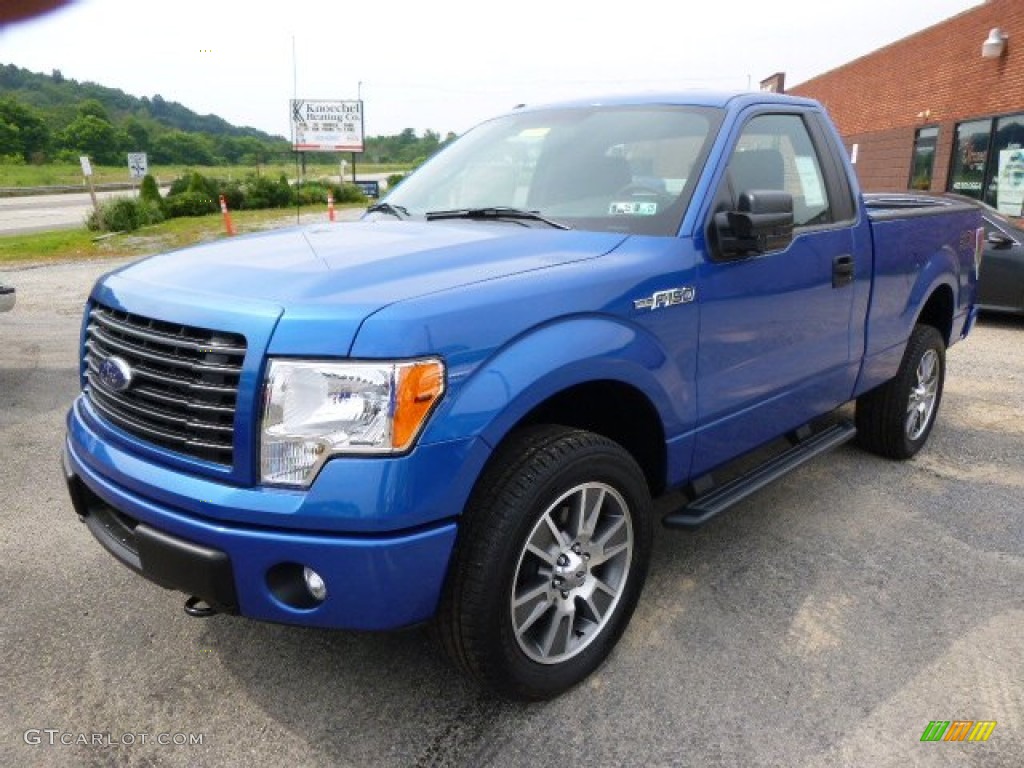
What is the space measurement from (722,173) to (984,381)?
4.82 meters

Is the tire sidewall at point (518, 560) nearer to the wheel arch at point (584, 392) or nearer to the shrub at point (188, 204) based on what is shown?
the wheel arch at point (584, 392)

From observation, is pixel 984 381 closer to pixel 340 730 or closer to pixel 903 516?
pixel 903 516

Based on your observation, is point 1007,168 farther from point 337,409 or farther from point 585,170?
point 337,409

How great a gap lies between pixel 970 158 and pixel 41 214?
3054 centimetres

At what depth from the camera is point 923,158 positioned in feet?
61.0

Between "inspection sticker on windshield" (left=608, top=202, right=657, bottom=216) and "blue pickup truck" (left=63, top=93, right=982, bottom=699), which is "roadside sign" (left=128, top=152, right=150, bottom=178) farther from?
"inspection sticker on windshield" (left=608, top=202, right=657, bottom=216)

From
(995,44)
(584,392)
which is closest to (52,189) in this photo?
(995,44)

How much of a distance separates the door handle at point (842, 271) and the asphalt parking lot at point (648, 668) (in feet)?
3.85

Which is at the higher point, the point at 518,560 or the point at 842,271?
the point at 842,271

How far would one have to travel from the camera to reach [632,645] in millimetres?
2916

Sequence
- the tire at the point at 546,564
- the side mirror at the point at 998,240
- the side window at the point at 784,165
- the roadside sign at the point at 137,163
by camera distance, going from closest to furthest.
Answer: the tire at the point at 546,564 → the side window at the point at 784,165 → the side mirror at the point at 998,240 → the roadside sign at the point at 137,163

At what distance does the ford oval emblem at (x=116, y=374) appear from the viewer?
2.38 m

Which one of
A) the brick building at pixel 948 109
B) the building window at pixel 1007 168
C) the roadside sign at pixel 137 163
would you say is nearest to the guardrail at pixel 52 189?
the roadside sign at pixel 137 163

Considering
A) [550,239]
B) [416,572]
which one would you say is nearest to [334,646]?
[416,572]
